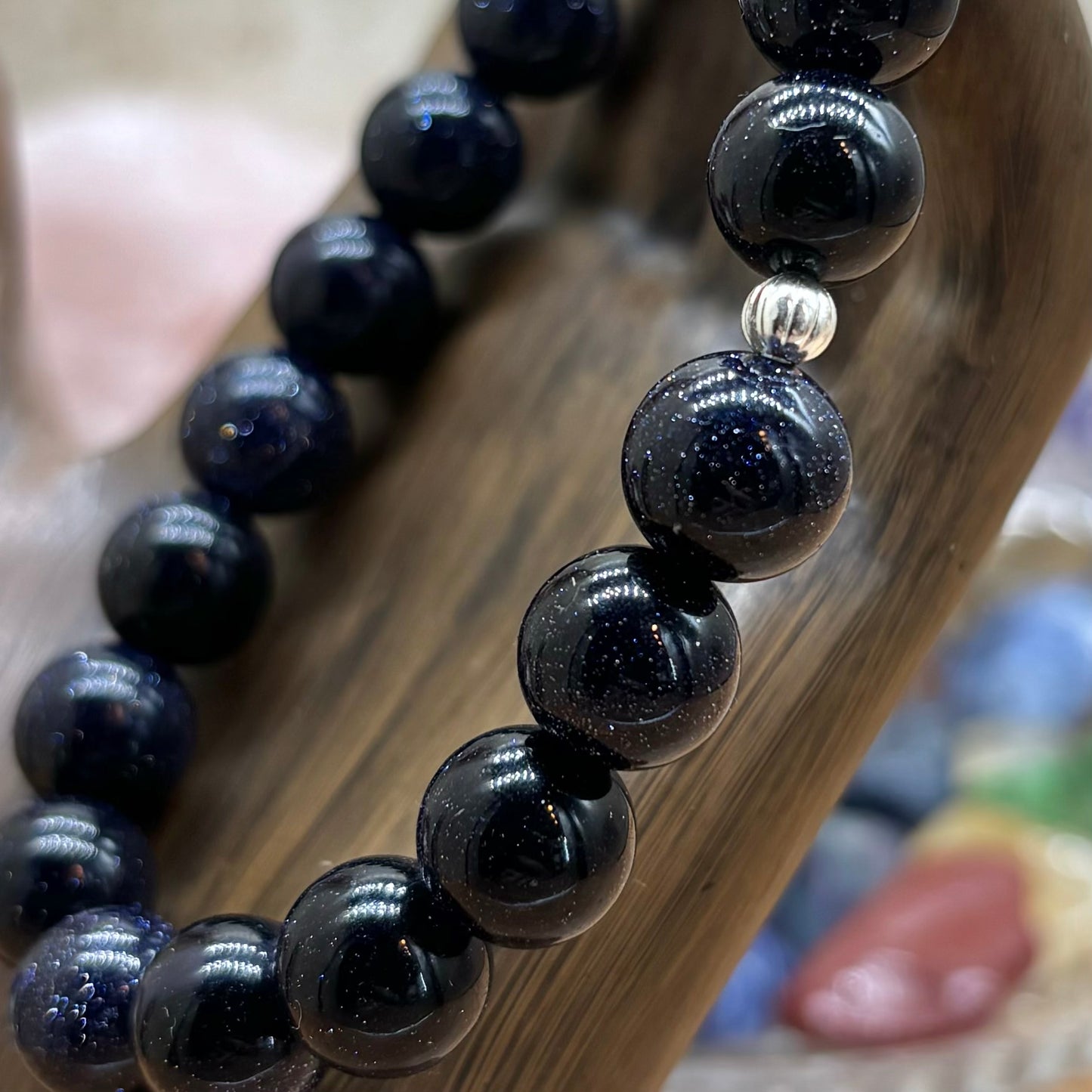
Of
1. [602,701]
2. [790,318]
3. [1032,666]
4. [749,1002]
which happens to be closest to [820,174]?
[790,318]

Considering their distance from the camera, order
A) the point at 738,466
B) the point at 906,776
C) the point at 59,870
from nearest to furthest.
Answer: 1. the point at 738,466
2. the point at 59,870
3. the point at 906,776

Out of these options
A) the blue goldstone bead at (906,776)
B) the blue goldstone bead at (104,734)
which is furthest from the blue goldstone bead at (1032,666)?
the blue goldstone bead at (104,734)

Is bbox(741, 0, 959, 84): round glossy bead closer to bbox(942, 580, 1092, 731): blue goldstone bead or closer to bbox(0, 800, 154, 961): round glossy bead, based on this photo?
bbox(0, 800, 154, 961): round glossy bead

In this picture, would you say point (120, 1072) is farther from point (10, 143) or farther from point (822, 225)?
point (10, 143)

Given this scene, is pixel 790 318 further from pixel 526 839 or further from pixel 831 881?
pixel 831 881

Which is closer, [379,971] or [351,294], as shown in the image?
[379,971]

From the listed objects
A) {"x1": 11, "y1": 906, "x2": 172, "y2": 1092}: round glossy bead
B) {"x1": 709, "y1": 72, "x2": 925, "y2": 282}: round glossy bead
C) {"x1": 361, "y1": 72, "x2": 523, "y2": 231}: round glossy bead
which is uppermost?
{"x1": 709, "y1": 72, "x2": 925, "y2": 282}: round glossy bead

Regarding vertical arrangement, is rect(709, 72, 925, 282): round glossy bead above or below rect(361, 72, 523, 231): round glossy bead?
above

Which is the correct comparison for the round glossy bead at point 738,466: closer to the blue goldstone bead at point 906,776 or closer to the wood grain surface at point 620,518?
the wood grain surface at point 620,518

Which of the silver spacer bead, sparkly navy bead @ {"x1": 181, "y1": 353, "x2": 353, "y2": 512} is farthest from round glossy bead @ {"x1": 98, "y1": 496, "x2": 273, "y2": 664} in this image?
the silver spacer bead
